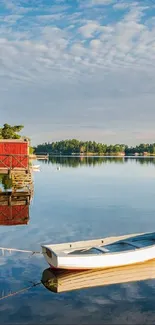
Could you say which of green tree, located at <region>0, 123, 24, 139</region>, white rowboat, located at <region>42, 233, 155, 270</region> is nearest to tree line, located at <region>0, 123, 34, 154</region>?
green tree, located at <region>0, 123, 24, 139</region>

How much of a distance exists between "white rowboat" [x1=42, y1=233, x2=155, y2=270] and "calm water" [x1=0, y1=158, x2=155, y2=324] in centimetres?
118

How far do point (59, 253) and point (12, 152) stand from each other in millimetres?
31718

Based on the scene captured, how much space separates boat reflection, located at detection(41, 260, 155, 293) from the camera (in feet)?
46.2

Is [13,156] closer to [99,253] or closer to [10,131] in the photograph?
[99,253]

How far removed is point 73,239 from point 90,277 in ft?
20.7

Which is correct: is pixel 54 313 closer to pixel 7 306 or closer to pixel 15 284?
pixel 7 306

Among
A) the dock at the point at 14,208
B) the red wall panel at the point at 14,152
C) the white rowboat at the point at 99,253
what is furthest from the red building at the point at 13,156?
the white rowboat at the point at 99,253

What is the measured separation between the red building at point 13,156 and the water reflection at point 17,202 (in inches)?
65.1

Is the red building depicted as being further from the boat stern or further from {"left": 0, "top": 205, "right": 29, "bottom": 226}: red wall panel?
the boat stern

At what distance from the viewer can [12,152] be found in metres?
45.2

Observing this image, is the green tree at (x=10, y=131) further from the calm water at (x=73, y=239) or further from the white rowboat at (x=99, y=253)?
the white rowboat at (x=99, y=253)

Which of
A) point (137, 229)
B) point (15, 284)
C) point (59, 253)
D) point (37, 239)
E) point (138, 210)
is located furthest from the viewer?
point (138, 210)

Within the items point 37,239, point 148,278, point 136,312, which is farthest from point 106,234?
point 136,312

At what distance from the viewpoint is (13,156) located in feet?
142
